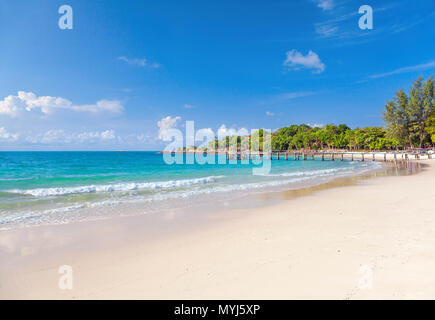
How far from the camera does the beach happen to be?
316 cm

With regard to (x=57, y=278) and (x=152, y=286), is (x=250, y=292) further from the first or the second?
(x=57, y=278)

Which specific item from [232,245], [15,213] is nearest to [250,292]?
[232,245]

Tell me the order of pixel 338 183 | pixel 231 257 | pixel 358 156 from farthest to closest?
pixel 358 156 → pixel 338 183 → pixel 231 257

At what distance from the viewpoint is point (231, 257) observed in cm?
429

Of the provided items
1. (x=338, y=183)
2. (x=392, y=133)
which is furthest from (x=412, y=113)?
(x=338, y=183)

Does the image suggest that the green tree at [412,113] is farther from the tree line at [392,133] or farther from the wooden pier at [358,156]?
the wooden pier at [358,156]

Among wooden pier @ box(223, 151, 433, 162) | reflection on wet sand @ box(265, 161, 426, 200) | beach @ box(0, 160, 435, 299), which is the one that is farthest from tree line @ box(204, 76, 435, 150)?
beach @ box(0, 160, 435, 299)

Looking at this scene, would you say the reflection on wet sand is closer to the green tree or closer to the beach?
the beach

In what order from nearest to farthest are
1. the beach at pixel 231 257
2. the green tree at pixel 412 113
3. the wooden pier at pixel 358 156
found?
1. the beach at pixel 231 257
2. the wooden pier at pixel 358 156
3. the green tree at pixel 412 113

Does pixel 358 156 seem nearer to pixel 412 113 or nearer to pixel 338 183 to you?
pixel 412 113

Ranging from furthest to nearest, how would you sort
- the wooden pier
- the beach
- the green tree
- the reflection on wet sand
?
the green tree → the wooden pier → the reflection on wet sand → the beach

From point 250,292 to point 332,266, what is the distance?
1600 millimetres

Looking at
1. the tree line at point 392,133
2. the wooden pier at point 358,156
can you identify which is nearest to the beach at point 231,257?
the wooden pier at point 358,156

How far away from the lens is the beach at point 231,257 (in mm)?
3162
